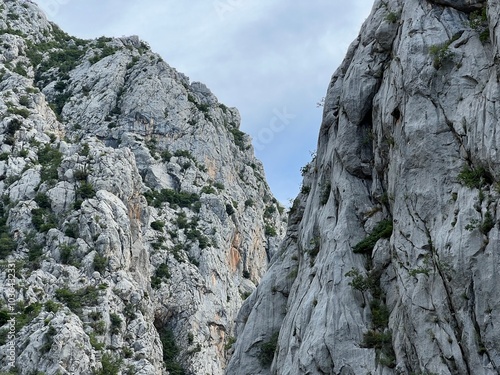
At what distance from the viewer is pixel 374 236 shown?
28672 millimetres

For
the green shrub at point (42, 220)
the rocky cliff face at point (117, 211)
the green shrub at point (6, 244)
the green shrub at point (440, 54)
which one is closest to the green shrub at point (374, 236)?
the green shrub at point (440, 54)

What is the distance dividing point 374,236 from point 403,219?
3.03 meters

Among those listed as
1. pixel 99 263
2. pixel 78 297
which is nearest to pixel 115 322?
pixel 78 297

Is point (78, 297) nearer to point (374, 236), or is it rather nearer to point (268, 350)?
point (268, 350)

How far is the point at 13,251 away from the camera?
56.0m

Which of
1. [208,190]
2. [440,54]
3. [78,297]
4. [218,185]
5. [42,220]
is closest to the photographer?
[440,54]

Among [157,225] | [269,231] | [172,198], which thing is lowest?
[157,225]

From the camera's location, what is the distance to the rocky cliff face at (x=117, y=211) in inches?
2053

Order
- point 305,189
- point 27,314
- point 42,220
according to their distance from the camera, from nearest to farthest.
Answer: point 305,189 < point 27,314 < point 42,220

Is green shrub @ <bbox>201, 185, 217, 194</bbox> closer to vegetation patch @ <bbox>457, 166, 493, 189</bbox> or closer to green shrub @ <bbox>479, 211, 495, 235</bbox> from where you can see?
vegetation patch @ <bbox>457, 166, 493, 189</bbox>

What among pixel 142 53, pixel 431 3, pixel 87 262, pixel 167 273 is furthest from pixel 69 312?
pixel 142 53

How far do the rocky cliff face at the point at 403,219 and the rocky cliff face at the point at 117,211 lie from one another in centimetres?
1963

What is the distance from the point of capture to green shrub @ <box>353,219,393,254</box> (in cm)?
2822

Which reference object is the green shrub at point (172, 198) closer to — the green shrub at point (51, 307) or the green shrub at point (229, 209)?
the green shrub at point (229, 209)
